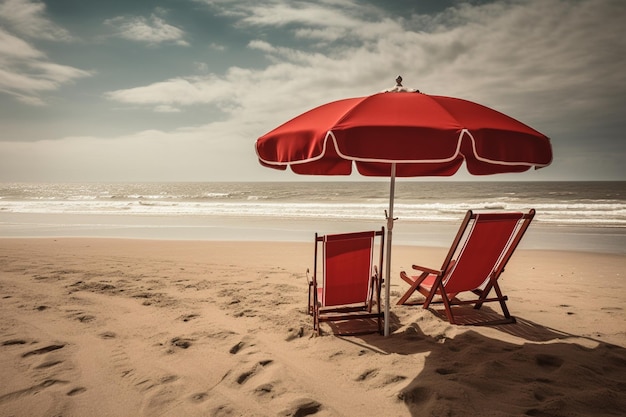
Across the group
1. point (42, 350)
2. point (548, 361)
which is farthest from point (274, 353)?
point (548, 361)

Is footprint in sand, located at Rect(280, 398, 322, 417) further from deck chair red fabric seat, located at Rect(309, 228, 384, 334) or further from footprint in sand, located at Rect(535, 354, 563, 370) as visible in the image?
footprint in sand, located at Rect(535, 354, 563, 370)

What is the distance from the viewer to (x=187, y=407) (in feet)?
8.68

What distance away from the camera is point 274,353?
3.48 metres

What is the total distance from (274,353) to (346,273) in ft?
3.57

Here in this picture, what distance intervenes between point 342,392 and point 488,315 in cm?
260

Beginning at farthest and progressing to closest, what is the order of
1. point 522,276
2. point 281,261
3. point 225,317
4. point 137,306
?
1. point 281,261
2. point 522,276
3. point 137,306
4. point 225,317

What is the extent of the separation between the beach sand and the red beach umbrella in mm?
1681

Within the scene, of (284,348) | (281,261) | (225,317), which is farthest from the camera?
(281,261)

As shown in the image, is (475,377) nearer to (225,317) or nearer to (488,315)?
(488,315)

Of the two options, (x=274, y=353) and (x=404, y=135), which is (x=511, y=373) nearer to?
(x=274, y=353)

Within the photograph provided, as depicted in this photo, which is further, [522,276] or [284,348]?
[522,276]

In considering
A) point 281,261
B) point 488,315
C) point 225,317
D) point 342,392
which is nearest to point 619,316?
point 488,315

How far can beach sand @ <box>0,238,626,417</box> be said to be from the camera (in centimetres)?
266


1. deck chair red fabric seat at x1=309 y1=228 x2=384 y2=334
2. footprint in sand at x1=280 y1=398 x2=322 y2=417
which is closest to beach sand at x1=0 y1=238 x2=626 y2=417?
footprint in sand at x1=280 y1=398 x2=322 y2=417
